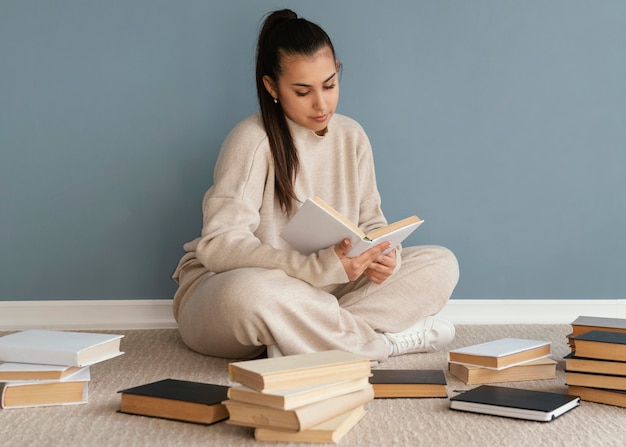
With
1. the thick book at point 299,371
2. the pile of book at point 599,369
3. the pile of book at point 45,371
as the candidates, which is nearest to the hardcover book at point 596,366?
the pile of book at point 599,369

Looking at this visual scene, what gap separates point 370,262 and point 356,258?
0.07m

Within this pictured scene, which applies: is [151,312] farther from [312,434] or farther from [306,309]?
[312,434]

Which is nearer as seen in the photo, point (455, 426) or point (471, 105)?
point (455, 426)

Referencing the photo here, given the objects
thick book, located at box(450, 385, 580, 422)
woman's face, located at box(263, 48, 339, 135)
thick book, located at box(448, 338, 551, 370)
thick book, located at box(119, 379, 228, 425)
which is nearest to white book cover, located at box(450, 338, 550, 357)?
thick book, located at box(448, 338, 551, 370)

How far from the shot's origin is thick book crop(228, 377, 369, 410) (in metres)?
1.51

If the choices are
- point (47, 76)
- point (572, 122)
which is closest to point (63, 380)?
point (47, 76)

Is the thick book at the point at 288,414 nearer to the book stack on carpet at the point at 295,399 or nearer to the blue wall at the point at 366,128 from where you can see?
the book stack on carpet at the point at 295,399

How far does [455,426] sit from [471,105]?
1.60 m

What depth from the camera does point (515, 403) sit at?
174 cm

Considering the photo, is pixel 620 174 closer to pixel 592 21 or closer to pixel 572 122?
pixel 572 122

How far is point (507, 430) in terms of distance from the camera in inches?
64.9

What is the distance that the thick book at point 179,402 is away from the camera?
1689 millimetres

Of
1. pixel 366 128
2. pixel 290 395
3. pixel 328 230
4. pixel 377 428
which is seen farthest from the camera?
pixel 366 128

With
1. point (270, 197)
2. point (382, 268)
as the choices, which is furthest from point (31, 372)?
point (382, 268)
